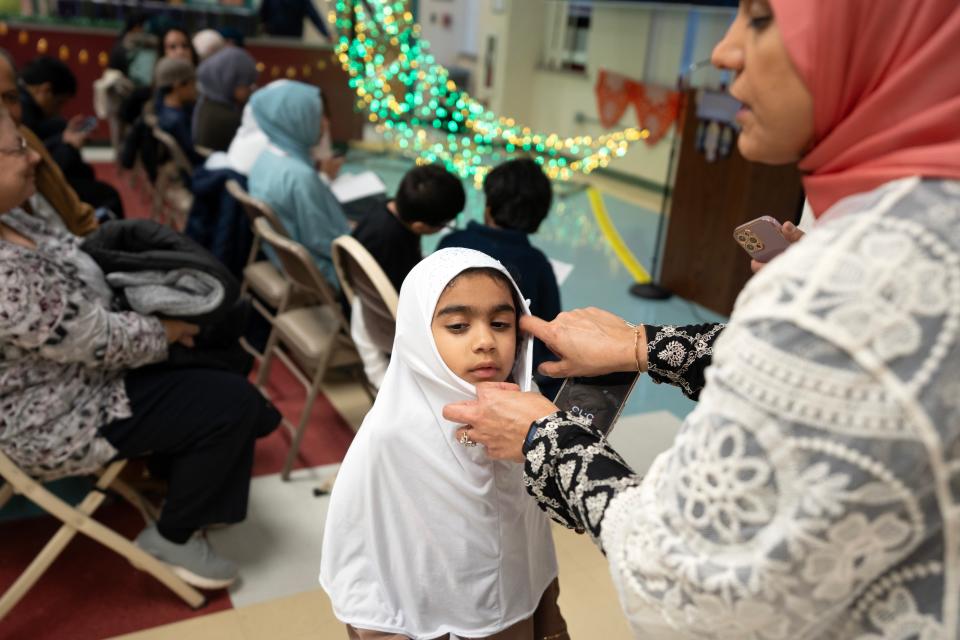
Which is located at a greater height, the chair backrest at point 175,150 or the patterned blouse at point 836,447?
the patterned blouse at point 836,447

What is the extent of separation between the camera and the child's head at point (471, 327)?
118cm

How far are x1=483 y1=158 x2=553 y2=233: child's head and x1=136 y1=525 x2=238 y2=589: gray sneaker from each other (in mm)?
1286

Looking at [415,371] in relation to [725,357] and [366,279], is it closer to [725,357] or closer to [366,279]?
[725,357]

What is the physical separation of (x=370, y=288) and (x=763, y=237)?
4.03ft

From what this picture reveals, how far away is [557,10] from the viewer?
7.64 meters

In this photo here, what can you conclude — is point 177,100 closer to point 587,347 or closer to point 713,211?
point 713,211

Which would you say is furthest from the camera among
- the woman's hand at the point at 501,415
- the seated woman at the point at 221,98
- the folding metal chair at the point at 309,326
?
the seated woman at the point at 221,98

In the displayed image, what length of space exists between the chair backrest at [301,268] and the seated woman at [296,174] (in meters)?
0.41

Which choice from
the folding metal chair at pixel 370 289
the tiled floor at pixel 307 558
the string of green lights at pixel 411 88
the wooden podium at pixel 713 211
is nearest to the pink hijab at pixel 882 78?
the tiled floor at pixel 307 558

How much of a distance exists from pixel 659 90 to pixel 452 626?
18.5 feet

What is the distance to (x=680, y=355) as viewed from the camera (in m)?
1.18

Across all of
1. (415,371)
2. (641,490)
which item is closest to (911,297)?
(641,490)

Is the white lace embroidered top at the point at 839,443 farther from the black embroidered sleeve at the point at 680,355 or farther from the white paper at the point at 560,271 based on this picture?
the white paper at the point at 560,271

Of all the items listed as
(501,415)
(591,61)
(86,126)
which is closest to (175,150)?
(86,126)
